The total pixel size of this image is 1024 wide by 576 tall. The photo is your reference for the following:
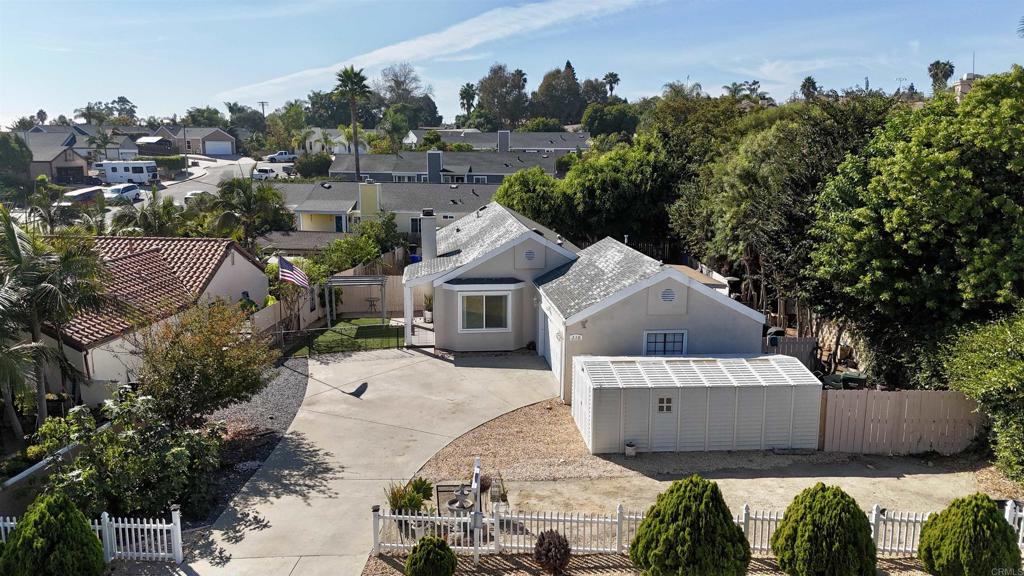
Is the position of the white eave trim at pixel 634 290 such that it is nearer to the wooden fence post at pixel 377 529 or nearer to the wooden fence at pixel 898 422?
the wooden fence at pixel 898 422

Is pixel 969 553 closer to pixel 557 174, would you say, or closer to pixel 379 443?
pixel 379 443

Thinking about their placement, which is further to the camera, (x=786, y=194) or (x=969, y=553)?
(x=786, y=194)

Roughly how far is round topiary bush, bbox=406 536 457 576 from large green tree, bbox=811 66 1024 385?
13630 mm

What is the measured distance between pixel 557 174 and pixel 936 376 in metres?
61.8

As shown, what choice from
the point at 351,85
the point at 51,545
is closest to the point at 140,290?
the point at 51,545

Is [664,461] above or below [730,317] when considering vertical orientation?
below

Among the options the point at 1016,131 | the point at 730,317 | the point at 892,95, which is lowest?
the point at 730,317

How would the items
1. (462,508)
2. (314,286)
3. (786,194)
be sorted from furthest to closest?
(314,286)
(786,194)
(462,508)

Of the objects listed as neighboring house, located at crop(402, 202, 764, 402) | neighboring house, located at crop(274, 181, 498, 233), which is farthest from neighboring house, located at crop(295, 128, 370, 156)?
neighboring house, located at crop(402, 202, 764, 402)

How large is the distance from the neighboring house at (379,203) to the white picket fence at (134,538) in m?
35.1

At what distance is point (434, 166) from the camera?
68.4 meters

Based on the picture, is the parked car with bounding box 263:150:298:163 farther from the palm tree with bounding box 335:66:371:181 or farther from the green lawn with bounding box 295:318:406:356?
the green lawn with bounding box 295:318:406:356

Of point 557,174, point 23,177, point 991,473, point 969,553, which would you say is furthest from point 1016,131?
point 23,177

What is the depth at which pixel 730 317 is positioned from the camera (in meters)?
→ 19.6
